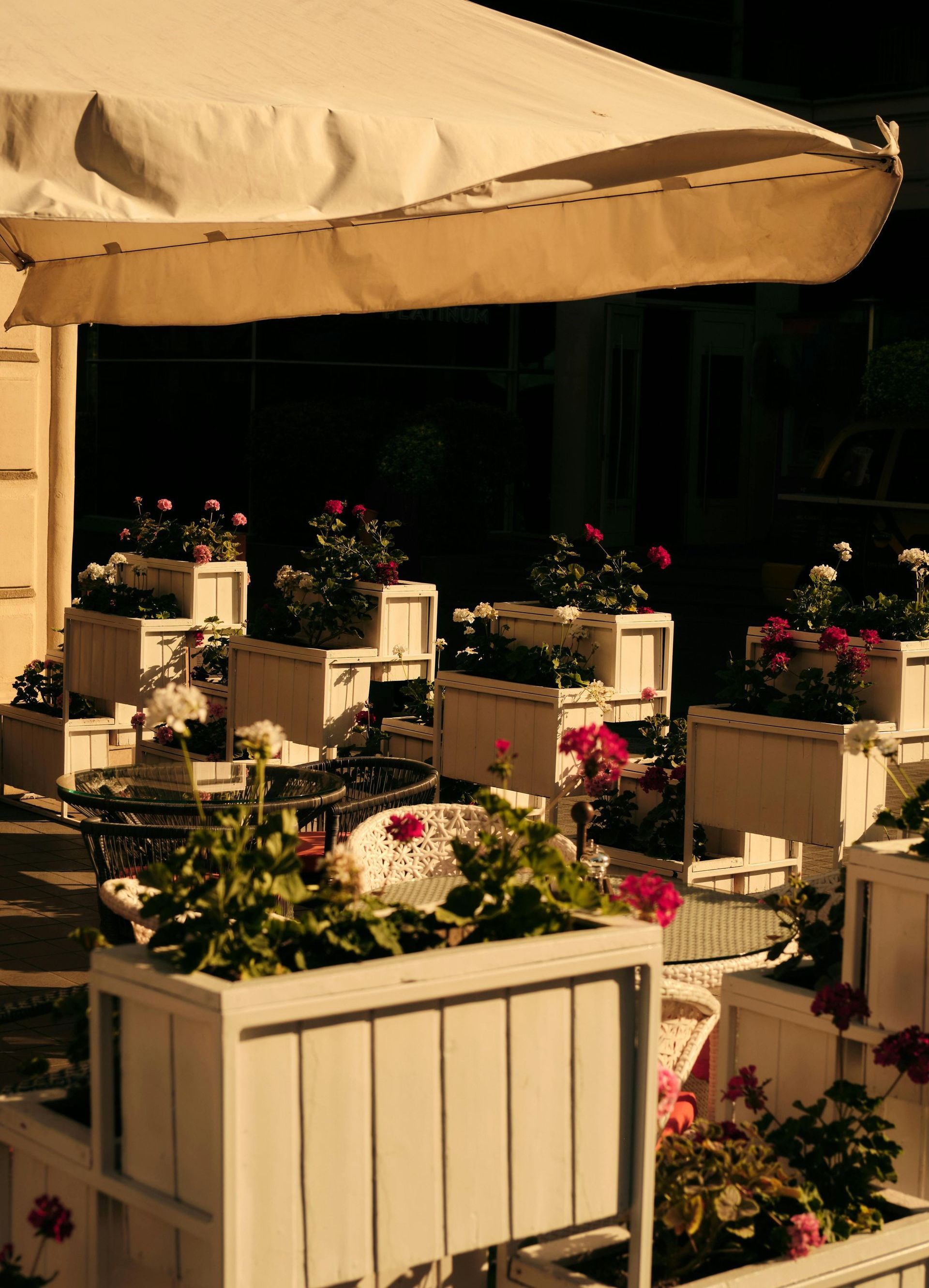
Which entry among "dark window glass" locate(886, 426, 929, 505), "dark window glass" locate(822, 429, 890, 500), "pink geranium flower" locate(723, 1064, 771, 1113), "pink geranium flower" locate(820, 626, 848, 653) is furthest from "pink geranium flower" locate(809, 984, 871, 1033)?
"dark window glass" locate(822, 429, 890, 500)

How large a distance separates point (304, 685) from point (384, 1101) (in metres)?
5.97

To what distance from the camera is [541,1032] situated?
2348 mm

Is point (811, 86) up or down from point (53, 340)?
up

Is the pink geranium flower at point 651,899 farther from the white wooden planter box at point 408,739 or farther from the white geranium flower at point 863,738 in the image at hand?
the white wooden planter box at point 408,739

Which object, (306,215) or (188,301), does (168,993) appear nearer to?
(306,215)

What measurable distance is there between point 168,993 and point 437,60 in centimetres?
258

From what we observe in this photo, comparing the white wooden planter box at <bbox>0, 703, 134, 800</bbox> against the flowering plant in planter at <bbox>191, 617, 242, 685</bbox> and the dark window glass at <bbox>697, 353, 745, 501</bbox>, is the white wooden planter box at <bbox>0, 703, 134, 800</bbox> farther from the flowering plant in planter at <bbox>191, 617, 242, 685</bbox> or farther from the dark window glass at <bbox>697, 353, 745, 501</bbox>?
the dark window glass at <bbox>697, 353, 745, 501</bbox>

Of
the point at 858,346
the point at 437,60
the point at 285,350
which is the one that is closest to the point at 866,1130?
the point at 437,60

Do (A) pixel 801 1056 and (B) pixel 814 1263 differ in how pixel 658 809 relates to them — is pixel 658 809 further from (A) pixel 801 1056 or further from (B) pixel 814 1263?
(B) pixel 814 1263

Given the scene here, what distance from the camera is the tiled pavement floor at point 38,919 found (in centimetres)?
536

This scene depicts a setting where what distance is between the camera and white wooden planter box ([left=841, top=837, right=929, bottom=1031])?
2820mm

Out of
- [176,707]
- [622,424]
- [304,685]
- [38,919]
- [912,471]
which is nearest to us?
[176,707]

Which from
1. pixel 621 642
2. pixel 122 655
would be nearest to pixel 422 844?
pixel 621 642

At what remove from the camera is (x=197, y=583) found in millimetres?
8859
